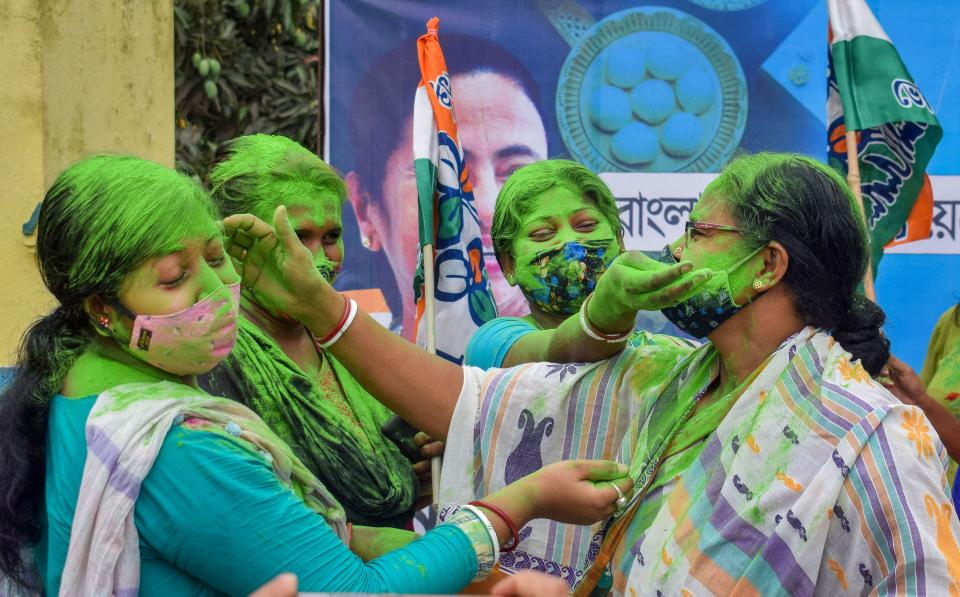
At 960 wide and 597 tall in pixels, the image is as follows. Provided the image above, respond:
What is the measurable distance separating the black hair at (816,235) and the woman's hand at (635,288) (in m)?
0.22

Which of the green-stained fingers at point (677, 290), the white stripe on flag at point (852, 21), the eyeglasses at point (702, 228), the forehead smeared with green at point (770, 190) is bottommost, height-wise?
the green-stained fingers at point (677, 290)

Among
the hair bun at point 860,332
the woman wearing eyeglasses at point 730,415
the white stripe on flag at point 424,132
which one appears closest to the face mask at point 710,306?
the woman wearing eyeglasses at point 730,415

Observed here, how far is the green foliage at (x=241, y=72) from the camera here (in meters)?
7.54

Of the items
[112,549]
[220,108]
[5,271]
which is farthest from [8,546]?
[220,108]

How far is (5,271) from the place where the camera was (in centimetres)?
394

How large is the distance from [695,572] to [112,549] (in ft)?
3.71

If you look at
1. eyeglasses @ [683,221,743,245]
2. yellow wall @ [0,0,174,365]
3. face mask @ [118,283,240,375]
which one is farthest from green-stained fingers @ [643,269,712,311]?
yellow wall @ [0,0,174,365]

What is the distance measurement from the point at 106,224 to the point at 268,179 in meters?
1.13

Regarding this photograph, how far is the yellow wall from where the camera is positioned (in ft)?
12.9

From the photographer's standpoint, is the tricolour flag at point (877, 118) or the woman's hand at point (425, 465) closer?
the woman's hand at point (425, 465)

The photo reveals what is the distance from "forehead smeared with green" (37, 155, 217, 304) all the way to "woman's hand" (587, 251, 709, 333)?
0.92 m

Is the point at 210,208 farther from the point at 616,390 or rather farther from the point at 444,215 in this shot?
the point at 444,215

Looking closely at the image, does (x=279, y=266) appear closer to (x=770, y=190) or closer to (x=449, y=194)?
(x=770, y=190)

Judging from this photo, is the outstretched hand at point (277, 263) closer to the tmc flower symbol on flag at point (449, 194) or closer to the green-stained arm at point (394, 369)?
the green-stained arm at point (394, 369)
